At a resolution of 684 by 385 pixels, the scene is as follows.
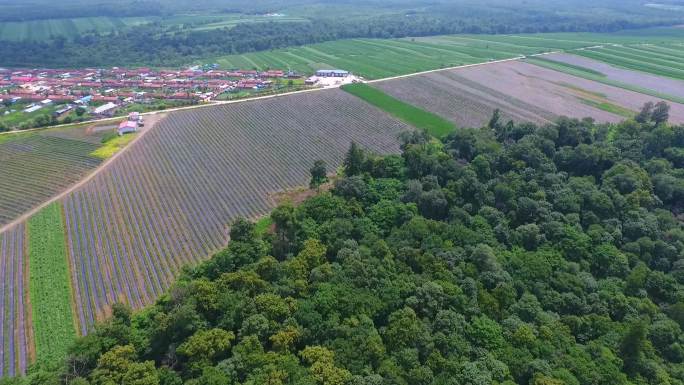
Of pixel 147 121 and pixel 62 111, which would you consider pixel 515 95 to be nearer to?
pixel 147 121

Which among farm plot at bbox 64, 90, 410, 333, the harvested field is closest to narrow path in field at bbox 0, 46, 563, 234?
farm plot at bbox 64, 90, 410, 333

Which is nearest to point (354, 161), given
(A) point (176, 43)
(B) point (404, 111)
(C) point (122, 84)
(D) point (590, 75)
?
Result: (B) point (404, 111)

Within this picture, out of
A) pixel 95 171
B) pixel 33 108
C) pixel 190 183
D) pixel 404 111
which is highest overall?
pixel 404 111

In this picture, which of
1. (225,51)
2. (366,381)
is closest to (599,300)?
(366,381)

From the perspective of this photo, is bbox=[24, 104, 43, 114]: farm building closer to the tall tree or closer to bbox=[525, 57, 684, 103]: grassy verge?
the tall tree

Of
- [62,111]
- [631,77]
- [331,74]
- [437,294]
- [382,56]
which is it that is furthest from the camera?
[382,56]
